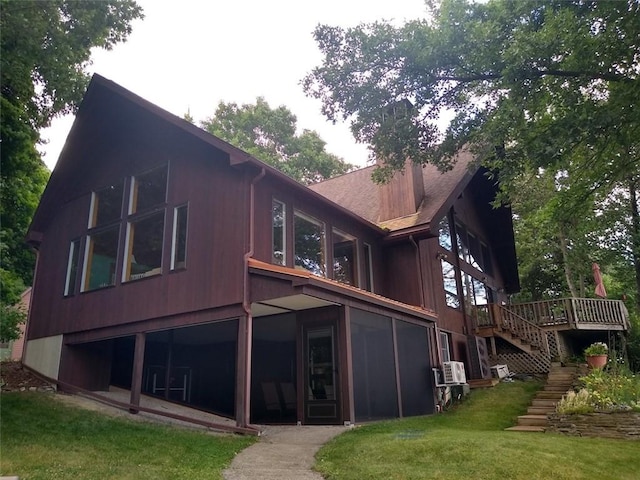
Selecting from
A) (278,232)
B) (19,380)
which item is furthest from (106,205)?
(278,232)

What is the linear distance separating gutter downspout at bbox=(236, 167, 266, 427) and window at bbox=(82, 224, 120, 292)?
3975 mm

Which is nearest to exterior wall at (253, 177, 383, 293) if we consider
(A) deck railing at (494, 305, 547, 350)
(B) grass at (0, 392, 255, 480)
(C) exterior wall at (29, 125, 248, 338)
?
(C) exterior wall at (29, 125, 248, 338)

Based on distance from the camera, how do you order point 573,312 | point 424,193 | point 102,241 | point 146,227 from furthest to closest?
1. point 573,312
2. point 424,193
3. point 102,241
4. point 146,227

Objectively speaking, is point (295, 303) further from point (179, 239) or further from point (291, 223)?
point (179, 239)

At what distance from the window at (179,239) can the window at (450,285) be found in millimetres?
8248

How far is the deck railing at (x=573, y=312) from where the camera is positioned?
16188 millimetres

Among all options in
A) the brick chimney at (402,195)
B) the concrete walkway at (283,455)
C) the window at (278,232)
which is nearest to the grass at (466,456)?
the concrete walkway at (283,455)

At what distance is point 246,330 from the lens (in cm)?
879

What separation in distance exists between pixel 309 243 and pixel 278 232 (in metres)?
1.18

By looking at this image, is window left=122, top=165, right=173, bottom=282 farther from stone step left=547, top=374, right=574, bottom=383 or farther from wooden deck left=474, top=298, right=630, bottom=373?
wooden deck left=474, top=298, right=630, bottom=373

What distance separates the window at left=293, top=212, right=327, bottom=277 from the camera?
10.9 metres

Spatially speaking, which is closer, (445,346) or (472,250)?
(445,346)

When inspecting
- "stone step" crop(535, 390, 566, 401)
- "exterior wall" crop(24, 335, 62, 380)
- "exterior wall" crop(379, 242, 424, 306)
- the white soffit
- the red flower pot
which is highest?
"exterior wall" crop(379, 242, 424, 306)

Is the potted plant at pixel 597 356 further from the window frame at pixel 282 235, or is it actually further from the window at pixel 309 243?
the window frame at pixel 282 235
